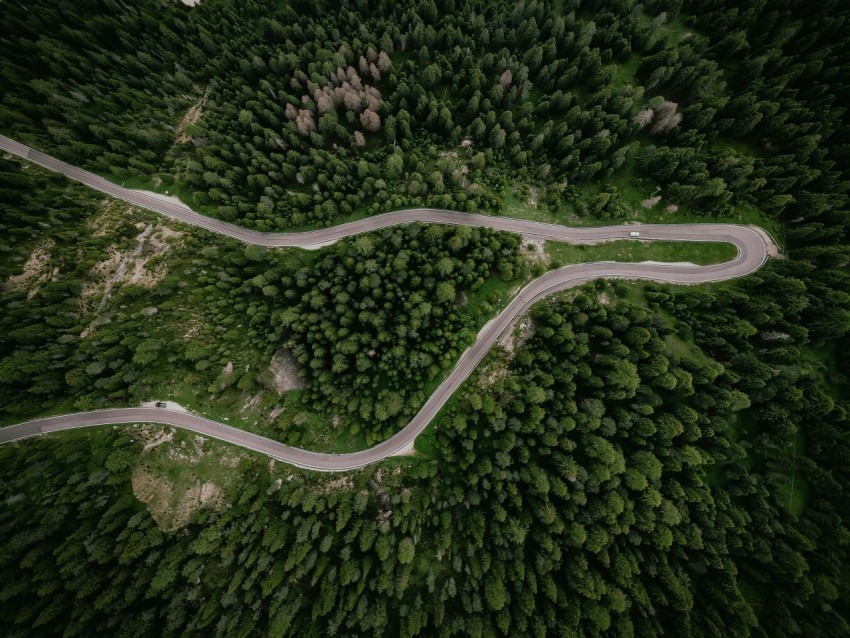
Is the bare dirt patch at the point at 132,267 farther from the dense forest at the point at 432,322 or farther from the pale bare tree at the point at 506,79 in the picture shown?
the pale bare tree at the point at 506,79

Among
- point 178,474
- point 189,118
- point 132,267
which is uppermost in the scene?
point 189,118

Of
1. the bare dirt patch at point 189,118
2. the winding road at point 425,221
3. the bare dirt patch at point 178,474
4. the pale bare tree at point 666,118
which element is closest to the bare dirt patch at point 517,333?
the winding road at point 425,221

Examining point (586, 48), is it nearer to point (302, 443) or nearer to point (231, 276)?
point (231, 276)

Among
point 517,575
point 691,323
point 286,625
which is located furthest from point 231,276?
point 691,323

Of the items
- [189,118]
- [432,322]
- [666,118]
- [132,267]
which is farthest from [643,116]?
[132,267]

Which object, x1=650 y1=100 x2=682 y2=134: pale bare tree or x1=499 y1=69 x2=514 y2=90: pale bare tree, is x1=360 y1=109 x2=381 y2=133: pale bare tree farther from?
x1=650 y1=100 x2=682 y2=134: pale bare tree

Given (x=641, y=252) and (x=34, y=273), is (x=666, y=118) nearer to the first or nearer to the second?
(x=641, y=252)
